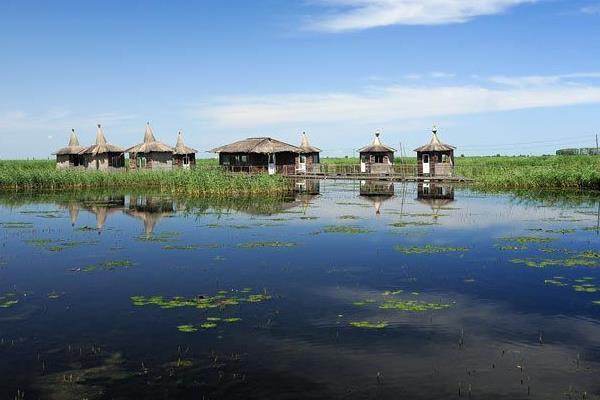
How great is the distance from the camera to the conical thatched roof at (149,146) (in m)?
66.2

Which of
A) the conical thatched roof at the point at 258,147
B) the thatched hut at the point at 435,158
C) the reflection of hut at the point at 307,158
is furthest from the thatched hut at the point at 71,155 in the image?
the thatched hut at the point at 435,158

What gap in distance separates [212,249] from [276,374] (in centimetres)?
1134

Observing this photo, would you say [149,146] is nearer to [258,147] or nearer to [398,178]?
[258,147]

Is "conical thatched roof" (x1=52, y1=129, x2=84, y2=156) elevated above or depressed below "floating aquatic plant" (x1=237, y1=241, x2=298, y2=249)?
above

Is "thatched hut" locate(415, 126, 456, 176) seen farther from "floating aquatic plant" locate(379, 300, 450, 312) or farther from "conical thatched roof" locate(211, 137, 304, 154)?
"floating aquatic plant" locate(379, 300, 450, 312)

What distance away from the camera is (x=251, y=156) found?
6025cm

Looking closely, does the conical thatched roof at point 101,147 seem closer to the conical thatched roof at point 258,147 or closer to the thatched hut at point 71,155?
the thatched hut at point 71,155

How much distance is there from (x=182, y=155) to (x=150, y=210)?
38.7 meters

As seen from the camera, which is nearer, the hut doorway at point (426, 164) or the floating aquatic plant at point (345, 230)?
the floating aquatic plant at point (345, 230)

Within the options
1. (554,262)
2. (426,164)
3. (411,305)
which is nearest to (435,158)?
(426,164)

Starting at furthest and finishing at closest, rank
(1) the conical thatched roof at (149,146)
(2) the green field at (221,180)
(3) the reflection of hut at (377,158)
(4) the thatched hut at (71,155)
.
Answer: (4) the thatched hut at (71,155), (1) the conical thatched roof at (149,146), (3) the reflection of hut at (377,158), (2) the green field at (221,180)

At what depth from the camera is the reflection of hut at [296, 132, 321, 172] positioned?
66.6 meters

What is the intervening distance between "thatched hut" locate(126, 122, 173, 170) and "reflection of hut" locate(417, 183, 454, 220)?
30.8m

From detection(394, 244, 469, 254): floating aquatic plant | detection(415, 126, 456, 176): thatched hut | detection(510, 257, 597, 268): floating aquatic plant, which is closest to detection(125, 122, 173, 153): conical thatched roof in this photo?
detection(415, 126, 456, 176): thatched hut
